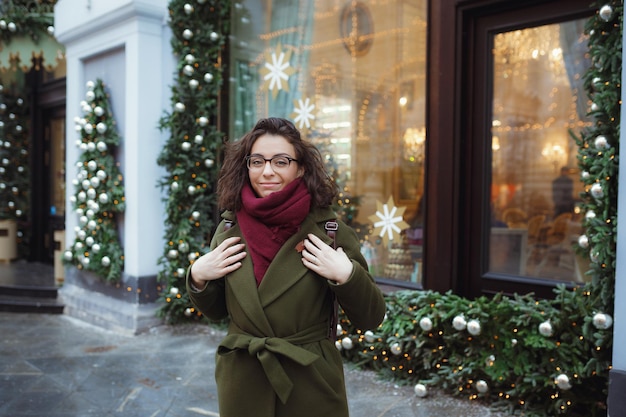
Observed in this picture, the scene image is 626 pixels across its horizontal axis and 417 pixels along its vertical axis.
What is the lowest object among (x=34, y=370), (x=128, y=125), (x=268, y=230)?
(x=34, y=370)

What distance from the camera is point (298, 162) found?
218 cm

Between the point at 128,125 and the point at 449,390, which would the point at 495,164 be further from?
the point at 128,125

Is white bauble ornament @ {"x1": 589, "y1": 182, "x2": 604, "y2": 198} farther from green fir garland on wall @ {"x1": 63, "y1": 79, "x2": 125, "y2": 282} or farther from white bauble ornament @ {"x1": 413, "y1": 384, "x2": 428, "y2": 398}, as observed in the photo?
green fir garland on wall @ {"x1": 63, "y1": 79, "x2": 125, "y2": 282}

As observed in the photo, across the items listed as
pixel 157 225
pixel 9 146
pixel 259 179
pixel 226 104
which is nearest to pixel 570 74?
pixel 226 104

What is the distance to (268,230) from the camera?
213 centimetres

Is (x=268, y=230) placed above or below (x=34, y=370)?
above

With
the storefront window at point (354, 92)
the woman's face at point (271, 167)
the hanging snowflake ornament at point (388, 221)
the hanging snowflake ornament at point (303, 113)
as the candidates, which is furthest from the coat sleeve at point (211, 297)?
the hanging snowflake ornament at point (303, 113)

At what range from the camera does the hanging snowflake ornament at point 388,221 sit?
5.28 m

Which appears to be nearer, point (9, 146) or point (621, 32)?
point (621, 32)

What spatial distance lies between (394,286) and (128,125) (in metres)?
3.58

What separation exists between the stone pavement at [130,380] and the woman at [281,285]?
2047mm

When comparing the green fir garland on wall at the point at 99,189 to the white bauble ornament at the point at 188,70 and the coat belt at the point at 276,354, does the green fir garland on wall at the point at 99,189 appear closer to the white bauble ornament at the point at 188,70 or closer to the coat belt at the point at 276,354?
the white bauble ornament at the point at 188,70

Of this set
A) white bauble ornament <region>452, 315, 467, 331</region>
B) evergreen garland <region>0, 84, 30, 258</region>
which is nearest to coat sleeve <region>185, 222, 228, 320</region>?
white bauble ornament <region>452, 315, 467, 331</region>

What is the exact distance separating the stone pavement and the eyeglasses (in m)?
2.44
